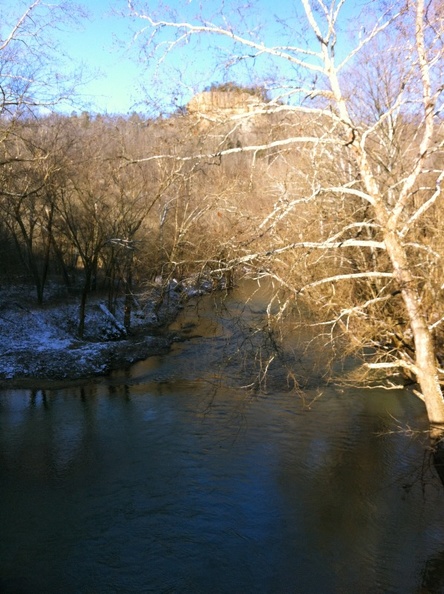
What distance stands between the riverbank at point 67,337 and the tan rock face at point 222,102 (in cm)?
750

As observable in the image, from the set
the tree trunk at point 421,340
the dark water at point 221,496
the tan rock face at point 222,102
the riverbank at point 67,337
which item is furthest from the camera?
the riverbank at point 67,337

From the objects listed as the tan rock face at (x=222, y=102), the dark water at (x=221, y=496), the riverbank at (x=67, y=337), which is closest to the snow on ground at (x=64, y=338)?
the riverbank at (x=67, y=337)

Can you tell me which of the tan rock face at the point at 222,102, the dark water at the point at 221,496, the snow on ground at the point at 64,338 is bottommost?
the dark water at the point at 221,496

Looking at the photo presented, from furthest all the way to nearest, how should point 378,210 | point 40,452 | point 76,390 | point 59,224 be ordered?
point 59,224
point 76,390
point 40,452
point 378,210

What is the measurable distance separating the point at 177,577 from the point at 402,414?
239 inches

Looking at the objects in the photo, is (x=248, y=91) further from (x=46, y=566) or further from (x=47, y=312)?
(x=47, y=312)

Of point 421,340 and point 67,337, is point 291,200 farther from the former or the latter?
point 67,337

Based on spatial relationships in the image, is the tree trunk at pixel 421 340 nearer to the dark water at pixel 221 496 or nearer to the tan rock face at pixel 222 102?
the dark water at pixel 221 496

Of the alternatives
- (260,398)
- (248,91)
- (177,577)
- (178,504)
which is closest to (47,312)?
(260,398)

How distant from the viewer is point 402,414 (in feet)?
35.0

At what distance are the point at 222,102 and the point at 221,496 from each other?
5.54m

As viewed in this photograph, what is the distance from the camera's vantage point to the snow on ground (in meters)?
14.7

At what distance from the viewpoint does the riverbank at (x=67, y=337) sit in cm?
1459

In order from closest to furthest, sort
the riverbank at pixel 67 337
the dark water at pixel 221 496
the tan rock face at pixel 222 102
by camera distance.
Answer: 1. the tan rock face at pixel 222 102
2. the dark water at pixel 221 496
3. the riverbank at pixel 67 337
